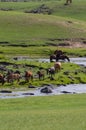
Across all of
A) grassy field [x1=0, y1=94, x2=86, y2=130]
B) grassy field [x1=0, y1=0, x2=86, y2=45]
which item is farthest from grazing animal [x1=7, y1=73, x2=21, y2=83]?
grassy field [x1=0, y1=0, x2=86, y2=45]

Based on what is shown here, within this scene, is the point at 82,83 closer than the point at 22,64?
Yes

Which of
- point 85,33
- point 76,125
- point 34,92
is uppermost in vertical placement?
point 76,125

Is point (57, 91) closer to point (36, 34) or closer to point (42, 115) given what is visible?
point (42, 115)

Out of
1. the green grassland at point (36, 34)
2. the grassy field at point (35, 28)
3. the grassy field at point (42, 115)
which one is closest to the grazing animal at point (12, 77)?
the grassy field at point (42, 115)

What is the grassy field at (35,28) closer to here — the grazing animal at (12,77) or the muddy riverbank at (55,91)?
the grazing animal at (12,77)

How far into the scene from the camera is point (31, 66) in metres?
47.8

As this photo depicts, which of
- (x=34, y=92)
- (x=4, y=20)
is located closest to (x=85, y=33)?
(x=4, y=20)

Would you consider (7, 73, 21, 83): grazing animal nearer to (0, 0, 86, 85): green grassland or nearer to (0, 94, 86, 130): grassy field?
(0, 94, 86, 130): grassy field

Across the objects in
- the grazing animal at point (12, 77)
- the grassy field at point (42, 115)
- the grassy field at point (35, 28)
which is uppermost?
the grassy field at point (42, 115)

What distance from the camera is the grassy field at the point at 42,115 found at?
1923cm

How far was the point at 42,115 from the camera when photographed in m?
21.9

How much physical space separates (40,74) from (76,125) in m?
21.5

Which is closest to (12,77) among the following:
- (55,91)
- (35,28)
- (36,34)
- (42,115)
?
(55,91)

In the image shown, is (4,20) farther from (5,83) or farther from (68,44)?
(5,83)
